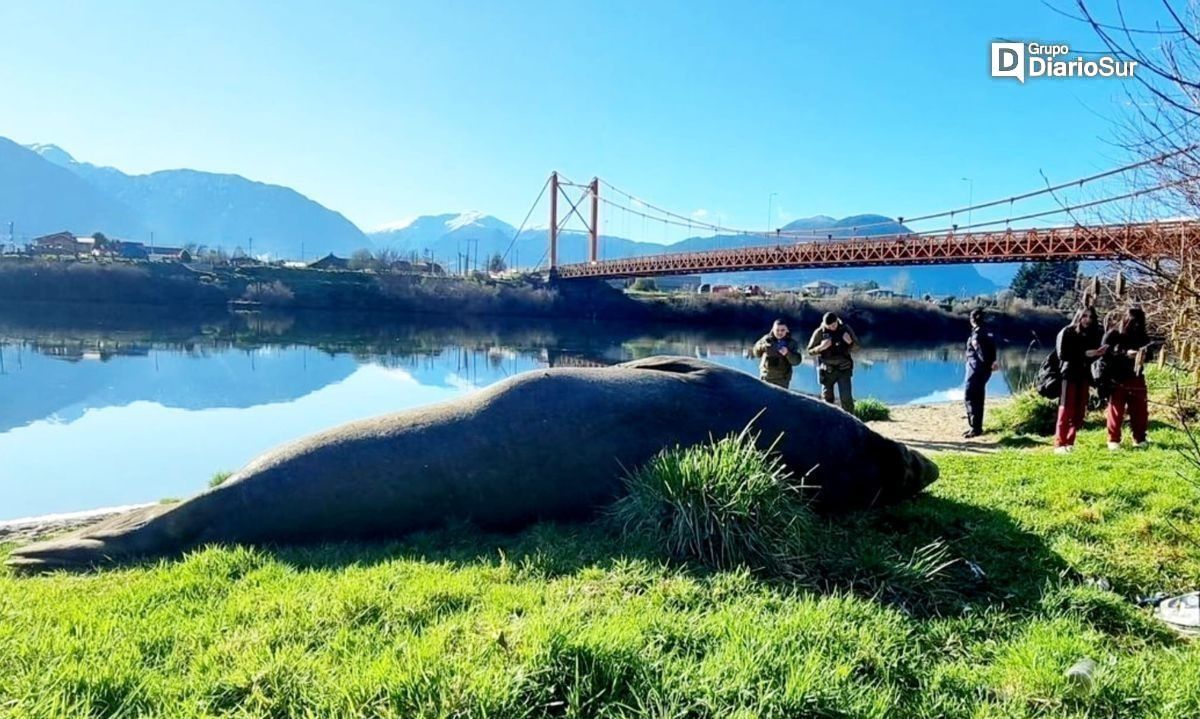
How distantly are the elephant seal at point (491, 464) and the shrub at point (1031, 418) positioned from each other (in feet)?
19.5

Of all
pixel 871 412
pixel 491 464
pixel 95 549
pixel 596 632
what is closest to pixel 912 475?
pixel 491 464

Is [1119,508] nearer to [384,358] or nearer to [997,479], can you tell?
[997,479]

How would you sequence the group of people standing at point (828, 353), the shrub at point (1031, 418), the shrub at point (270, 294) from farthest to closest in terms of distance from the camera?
the shrub at point (270, 294)
the shrub at point (1031, 418)
the group of people standing at point (828, 353)

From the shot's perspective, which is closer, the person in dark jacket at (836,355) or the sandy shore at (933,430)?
the sandy shore at (933,430)

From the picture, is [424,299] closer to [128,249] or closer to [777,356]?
[128,249]

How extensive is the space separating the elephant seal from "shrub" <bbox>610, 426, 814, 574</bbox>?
1.12ft

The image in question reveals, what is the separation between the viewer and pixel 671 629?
2.73 m

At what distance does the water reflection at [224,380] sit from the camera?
1003cm

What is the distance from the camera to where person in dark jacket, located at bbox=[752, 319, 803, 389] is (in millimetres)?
8922

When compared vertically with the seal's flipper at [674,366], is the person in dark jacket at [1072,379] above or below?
below

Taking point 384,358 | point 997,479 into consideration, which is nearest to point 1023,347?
point 384,358

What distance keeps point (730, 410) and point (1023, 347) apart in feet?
144

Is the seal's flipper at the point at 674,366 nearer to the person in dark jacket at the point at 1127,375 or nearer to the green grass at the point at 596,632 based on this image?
the green grass at the point at 596,632

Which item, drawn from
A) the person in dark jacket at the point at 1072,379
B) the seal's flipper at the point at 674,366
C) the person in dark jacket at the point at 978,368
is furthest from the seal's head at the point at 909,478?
the person in dark jacket at the point at 978,368
